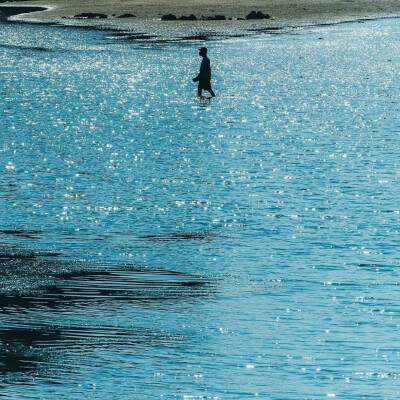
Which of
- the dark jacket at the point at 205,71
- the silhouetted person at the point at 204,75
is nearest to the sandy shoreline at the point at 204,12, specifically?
the silhouetted person at the point at 204,75

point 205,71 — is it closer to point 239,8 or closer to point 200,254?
point 200,254

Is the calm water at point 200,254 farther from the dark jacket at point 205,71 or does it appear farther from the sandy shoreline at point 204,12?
the sandy shoreline at point 204,12

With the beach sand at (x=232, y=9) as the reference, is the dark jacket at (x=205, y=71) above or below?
above

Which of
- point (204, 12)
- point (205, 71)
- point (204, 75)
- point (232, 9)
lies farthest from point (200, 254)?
point (232, 9)

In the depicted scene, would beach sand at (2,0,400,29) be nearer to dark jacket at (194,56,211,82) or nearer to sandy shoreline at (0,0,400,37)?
Answer: sandy shoreline at (0,0,400,37)

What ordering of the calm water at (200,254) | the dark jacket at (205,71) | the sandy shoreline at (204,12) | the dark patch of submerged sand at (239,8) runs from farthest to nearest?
the dark patch of submerged sand at (239,8) < the sandy shoreline at (204,12) < the dark jacket at (205,71) < the calm water at (200,254)

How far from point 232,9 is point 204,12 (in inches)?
181

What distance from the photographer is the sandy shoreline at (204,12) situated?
108812mm

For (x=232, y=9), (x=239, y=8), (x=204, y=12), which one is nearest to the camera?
(x=204, y=12)

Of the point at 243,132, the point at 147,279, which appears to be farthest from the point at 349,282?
the point at 243,132

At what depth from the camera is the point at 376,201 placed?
22.3m

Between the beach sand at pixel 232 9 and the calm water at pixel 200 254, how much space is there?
80.1 metres

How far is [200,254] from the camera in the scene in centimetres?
1794

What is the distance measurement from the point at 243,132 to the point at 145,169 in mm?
8935
